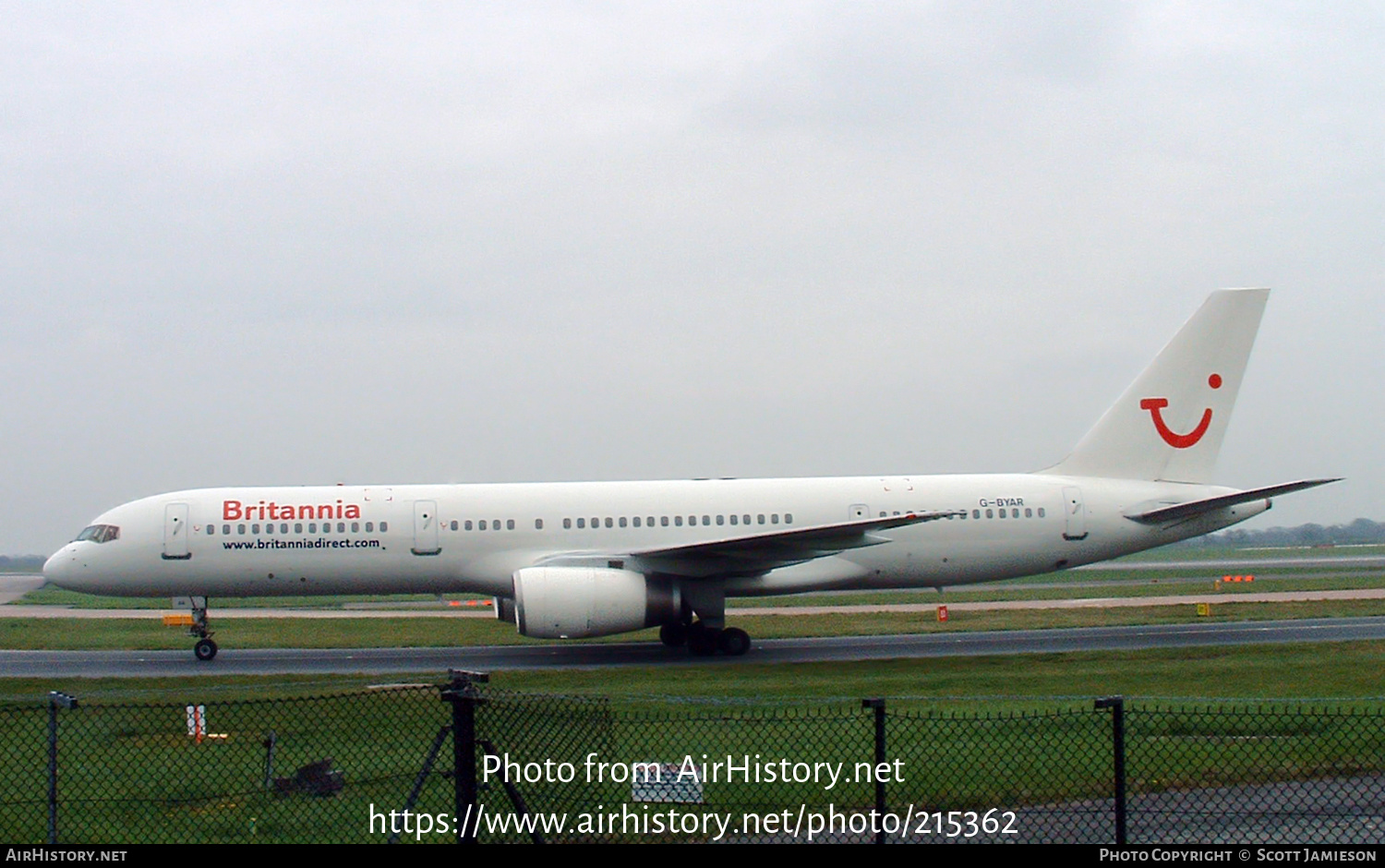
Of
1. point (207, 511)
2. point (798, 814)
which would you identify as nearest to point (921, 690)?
point (798, 814)

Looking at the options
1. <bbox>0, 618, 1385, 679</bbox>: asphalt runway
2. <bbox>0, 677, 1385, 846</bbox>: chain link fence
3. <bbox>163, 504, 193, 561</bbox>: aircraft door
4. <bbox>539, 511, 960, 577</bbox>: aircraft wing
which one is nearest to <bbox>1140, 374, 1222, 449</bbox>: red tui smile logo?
<bbox>0, 618, 1385, 679</bbox>: asphalt runway

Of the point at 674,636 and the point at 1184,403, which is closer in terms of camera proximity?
the point at 674,636

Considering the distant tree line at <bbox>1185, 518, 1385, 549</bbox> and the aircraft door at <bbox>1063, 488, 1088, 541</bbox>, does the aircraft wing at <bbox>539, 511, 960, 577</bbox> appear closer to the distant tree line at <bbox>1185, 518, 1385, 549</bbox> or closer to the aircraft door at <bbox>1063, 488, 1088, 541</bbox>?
the aircraft door at <bbox>1063, 488, 1088, 541</bbox>

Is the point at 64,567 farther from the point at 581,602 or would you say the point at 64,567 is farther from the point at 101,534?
the point at 581,602

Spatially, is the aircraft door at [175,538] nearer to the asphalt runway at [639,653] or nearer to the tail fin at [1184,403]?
the asphalt runway at [639,653]

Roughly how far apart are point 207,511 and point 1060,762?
63.4 feet

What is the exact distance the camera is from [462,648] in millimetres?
26516

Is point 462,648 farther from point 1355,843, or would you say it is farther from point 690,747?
point 1355,843

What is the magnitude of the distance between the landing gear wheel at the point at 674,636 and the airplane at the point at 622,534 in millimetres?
44

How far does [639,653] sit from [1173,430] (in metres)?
12.7

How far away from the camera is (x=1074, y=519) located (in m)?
25.5

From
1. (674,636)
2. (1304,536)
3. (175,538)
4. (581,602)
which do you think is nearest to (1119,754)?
(581,602)

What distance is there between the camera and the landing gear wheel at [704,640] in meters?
23.6

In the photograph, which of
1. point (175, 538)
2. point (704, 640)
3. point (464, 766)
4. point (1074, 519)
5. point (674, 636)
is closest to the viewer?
point (464, 766)
